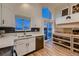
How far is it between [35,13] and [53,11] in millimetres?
548

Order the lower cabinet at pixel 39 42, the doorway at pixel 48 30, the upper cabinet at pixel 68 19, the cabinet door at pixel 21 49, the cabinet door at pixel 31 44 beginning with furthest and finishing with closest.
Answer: the cabinet door at pixel 31 44
the lower cabinet at pixel 39 42
the cabinet door at pixel 21 49
the doorway at pixel 48 30
the upper cabinet at pixel 68 19

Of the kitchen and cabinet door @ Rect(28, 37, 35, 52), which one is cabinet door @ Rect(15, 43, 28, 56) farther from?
cabinet door @ Rect(28, 37, 35, 52)

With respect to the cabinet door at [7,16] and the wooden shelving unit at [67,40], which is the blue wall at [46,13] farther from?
the cabinet door at [7,16]

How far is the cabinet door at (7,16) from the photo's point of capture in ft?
7.80

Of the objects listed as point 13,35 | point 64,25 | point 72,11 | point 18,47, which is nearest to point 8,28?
point 13,35

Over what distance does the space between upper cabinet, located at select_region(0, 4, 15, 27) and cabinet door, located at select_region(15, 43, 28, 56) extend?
0.61 meters

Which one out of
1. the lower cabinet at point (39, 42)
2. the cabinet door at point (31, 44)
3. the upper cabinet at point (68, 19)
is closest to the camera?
the upper cabinet at point (68, 19)

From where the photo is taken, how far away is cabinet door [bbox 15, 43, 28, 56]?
2.56m

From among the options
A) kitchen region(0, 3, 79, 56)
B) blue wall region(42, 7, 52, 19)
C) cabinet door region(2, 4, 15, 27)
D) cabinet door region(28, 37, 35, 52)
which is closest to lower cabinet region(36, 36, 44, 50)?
cabinet door region(28, 37, 35, 52)

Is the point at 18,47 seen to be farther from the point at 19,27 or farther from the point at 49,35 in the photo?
the point at 49,35

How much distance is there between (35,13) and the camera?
2.61 metres

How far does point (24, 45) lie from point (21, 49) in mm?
161

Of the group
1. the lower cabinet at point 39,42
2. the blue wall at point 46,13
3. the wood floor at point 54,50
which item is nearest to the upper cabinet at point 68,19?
the blue wall at point 46,13

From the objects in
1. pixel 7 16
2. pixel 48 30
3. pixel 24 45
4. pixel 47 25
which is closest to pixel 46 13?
pixel 47 25
